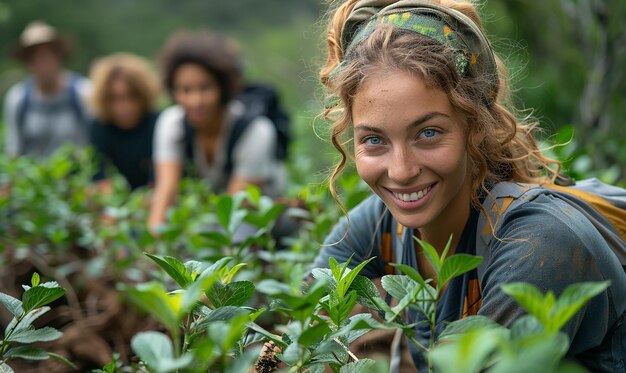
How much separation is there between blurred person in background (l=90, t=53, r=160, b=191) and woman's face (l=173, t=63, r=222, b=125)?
0.86m

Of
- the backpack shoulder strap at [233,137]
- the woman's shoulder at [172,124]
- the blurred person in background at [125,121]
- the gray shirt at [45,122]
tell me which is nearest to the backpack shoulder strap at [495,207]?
the backpack shoulder strap at [233,137]

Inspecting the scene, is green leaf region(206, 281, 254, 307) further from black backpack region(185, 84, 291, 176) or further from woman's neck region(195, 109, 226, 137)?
woman's neck region(195, 109, 226, 137)

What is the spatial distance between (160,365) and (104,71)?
4.95 meters

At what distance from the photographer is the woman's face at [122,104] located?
5508 millimetres

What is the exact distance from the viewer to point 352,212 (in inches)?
84.0

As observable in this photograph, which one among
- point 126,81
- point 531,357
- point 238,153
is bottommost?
point 238,153

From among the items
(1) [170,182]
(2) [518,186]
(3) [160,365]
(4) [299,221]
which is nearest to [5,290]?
(4) [299,221]

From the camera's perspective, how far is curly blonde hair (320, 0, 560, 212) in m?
1.68

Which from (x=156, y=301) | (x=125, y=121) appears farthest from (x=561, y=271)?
(x=125, y=121)

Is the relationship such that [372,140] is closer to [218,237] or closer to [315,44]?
[218,237]

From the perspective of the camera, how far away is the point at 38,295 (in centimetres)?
140

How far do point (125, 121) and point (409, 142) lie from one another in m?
4.15

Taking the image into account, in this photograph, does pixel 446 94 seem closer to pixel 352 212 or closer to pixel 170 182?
pixel 352 212

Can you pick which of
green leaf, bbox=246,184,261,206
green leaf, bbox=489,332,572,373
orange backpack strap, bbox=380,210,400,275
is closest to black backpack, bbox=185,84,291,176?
green leaf, bbox=246,184,261,206
